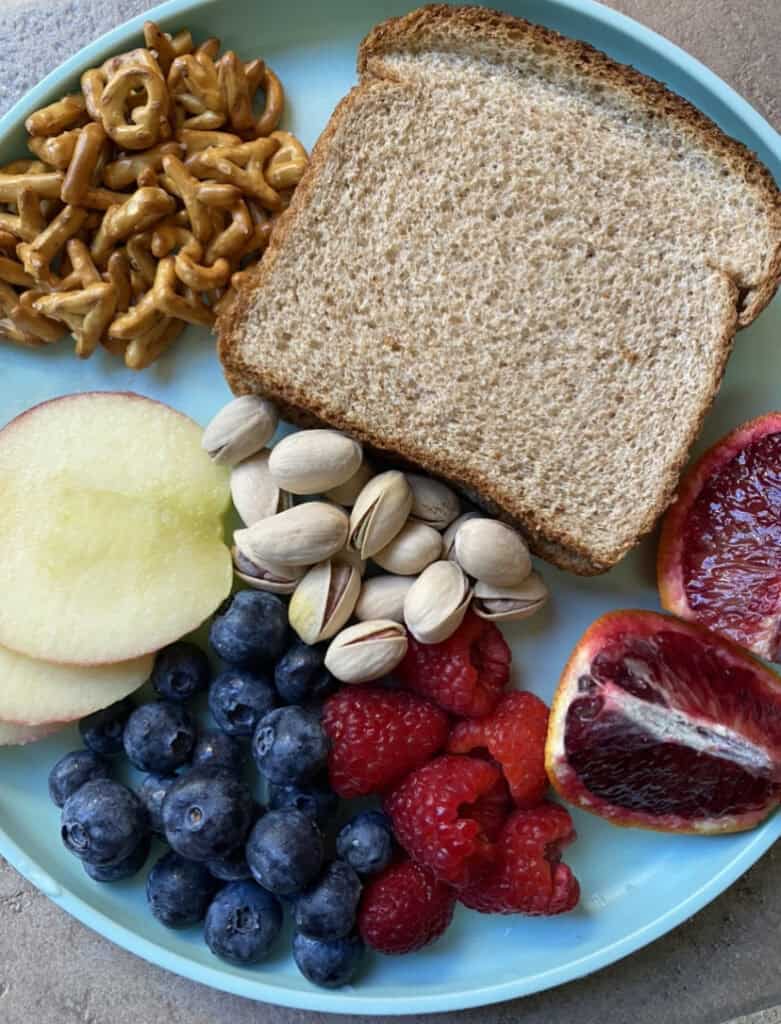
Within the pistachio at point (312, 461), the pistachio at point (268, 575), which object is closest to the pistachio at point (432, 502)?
the pistachio at point (312, 461)

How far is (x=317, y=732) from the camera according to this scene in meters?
1.43

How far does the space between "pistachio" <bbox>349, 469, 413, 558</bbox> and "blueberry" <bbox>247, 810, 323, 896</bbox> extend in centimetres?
42

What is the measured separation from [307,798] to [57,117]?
1.17 metres

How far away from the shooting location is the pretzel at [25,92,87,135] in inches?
61.2

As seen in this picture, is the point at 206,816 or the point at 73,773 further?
the point at 73,773

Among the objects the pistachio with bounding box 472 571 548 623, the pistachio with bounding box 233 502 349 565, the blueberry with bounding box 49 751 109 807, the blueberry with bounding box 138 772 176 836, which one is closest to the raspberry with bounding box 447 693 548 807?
the pistachio with bounding box 472 571 548 623

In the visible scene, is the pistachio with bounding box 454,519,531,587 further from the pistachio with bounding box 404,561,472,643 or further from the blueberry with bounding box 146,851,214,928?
the blueberry with bounding box 146,851,214,928

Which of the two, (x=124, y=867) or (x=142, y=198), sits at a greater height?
(x=142, y=198)

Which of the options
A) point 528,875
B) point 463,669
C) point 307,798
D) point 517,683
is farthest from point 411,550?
point 528,875

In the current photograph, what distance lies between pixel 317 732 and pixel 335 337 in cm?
62

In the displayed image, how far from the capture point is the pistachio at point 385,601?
1511 mm

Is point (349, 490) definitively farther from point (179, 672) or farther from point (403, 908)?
point (403, 908)

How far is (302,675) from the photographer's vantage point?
1.48 m

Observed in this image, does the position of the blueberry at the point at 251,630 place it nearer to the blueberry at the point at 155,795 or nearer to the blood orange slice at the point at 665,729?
the blueberry at the point at 155,795
